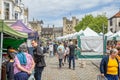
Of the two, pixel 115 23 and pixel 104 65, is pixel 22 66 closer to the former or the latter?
pixel 104 65

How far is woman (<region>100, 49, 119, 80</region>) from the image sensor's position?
10492 millimetres

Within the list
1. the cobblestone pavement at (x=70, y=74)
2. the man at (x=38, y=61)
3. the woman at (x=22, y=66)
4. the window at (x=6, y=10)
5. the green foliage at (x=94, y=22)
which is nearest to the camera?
the woman at (x=22, y=66)

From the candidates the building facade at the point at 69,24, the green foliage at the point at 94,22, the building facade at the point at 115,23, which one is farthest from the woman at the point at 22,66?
the building facade at the point at 69,24

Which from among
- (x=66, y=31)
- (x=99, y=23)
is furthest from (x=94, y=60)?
(x=66, y=31)

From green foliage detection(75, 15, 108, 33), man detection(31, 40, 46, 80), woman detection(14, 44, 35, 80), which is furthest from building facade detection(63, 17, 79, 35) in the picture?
woman detection(14, 44, 35, 80)

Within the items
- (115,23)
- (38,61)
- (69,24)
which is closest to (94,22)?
(115,23)

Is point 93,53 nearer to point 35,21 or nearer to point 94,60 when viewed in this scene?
point 94,60

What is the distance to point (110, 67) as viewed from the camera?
1055cm

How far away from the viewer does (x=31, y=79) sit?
413 inches

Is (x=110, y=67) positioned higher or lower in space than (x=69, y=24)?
lower

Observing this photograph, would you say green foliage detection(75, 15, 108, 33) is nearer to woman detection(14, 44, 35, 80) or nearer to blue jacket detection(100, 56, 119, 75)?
blue jacket detection(100, 56, 119, 75)

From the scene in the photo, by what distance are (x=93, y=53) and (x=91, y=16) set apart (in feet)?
240

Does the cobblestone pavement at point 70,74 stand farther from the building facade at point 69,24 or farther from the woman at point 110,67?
the building facade at point 69,24

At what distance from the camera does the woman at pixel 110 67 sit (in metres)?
10.5
